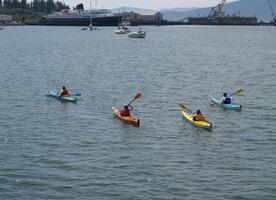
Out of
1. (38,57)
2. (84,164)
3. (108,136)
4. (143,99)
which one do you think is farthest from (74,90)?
(38,57)

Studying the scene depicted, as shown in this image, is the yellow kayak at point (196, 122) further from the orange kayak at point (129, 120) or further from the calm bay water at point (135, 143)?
the orange kayak at point (129, 120)

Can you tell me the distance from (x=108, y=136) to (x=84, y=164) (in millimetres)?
8015

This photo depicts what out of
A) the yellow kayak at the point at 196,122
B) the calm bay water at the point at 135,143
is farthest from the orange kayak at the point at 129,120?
the yellow kayak at the point at 196,122

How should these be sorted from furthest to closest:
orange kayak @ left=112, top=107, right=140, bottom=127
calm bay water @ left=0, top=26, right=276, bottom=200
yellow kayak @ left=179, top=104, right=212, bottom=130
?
orange kayak @ left=112, top=107, right=140, bottom=127 → yellow kayak @ left=179, top=104, right=212, bottom=130 → calm bay water @ left=0, top=26, right=276, bottom=200

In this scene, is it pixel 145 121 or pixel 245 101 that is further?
pixel 245 101

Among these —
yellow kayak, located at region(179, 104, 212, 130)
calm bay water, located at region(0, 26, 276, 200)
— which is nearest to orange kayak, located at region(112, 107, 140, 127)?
calm bay water, located at region(0, 26, 276, 200)

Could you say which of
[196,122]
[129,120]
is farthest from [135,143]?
[196,122]

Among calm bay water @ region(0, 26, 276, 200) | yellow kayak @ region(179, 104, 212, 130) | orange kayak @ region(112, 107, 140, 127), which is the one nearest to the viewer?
calm bay water @ region(0, 26, 276, 200)

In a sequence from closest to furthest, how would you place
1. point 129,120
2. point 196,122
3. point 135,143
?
point 135,143 → point 196,122 → point 129,120

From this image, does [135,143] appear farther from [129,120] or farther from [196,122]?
[196,122]

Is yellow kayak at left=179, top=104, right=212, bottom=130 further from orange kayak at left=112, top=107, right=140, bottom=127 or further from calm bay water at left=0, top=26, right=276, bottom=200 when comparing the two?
orange kayak at left=112, top=107, right=140, bottom=127

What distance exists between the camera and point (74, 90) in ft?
229

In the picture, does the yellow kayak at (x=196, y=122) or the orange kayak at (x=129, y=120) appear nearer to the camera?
the yellow kayak at (x=196, y=122)

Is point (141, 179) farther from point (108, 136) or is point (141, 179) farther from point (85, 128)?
point (85, 128)
